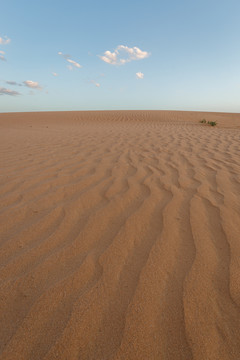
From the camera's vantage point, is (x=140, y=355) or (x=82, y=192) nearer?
(x=140, y=355)

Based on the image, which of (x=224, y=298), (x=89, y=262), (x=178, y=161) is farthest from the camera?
(x=178, y=161)

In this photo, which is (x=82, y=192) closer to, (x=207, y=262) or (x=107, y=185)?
(x=107, y=185)

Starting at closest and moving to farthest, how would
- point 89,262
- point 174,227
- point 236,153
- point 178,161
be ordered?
point 89,262 → point 174,227 → point 178,161 → point 236,153

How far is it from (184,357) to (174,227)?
816 mm

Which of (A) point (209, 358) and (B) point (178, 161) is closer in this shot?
(A) point (209, 358)

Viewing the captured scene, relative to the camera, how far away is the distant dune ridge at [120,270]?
0.79 meters

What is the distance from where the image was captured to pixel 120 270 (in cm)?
110

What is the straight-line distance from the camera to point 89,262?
116 cm

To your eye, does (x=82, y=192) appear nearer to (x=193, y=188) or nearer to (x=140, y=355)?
(x=193, y=188)

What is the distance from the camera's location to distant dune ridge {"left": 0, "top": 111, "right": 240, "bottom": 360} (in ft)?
2.59

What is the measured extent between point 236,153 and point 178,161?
1.43 m

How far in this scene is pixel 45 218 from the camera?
1609mm

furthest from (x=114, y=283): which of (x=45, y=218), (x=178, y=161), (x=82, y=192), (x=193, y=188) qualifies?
(x=178, y=161)

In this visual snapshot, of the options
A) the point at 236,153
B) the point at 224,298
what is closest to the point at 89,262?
the point at 224,298
